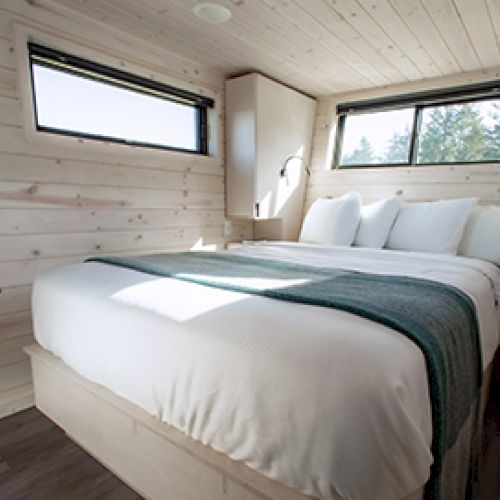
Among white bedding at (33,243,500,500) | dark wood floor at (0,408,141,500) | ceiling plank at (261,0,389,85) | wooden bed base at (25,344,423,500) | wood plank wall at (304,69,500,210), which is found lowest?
dark wood floor at (0,408,141,500)

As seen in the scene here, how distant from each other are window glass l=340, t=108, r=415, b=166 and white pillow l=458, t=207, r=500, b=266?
0.87 m

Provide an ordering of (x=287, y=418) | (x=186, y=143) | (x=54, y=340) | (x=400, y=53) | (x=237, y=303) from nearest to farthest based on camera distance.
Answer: (x=287, y=418) < (x=237, y=303) < (x=54, y=340) < (x=400, y=53) < (x=186, y=143)

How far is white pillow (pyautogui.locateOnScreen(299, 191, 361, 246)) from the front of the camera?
2.64 metres

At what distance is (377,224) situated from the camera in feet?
8.44

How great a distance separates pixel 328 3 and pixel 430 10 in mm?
548

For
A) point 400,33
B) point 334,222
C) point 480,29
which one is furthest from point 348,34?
point 334,222

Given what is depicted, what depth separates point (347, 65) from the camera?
263 centimetres

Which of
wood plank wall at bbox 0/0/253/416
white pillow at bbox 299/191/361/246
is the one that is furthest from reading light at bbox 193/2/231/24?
white pillow at bbox 299/191/361/246

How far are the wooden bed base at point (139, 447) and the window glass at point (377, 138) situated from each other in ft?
8.99

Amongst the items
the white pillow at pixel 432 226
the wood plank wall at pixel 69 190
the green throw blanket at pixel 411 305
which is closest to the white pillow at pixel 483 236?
the white pillow at pixel 432 226

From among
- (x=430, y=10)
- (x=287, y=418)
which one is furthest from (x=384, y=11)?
(x=287, y=418)

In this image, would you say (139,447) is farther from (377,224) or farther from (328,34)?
(328,34)

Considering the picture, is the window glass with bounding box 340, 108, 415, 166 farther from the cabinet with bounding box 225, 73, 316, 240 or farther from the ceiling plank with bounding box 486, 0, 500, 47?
the ceiling plank with bounding box 486, 0, 500, 47

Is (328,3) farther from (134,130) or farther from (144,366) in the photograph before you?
(144,366)
